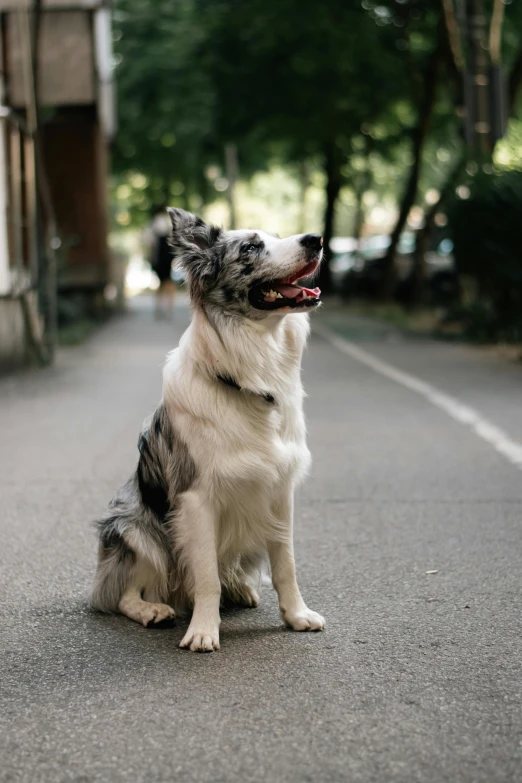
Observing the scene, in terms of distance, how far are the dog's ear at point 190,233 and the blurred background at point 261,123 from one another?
983 cm

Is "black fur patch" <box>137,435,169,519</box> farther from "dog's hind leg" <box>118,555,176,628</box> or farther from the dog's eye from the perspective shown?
the dog's eye

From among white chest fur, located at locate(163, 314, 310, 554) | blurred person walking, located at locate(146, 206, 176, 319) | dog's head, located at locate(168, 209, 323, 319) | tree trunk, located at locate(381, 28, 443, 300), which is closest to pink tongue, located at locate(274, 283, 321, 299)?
dog's head, located at locate(168, 209, 323, 319)

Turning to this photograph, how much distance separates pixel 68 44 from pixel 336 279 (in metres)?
21.9

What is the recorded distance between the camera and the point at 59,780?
3.31m

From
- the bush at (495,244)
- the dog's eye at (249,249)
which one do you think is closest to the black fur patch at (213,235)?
the dog's eye at (249,249)

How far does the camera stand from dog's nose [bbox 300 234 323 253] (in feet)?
14.8

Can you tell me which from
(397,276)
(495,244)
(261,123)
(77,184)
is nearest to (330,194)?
(397,276)

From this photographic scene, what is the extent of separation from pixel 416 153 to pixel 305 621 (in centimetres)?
2460

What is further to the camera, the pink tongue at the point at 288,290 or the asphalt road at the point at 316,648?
the pink tongue at the point at 288,290

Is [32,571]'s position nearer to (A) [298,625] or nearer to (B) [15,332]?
(A) [298,625]

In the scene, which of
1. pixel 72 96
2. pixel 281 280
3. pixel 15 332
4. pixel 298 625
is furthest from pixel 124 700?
pixel 72 96

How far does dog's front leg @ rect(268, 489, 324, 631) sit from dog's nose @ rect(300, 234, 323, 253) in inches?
37.2

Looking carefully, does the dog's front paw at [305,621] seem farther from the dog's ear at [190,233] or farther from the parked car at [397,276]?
the parked car at [397,276]

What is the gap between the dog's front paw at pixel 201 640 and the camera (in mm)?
4492
